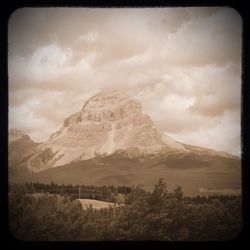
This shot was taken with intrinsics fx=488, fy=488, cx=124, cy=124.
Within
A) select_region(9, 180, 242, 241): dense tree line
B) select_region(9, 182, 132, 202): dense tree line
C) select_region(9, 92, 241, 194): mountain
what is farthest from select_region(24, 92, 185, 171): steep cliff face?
select_region(9, 180, 242, 241): dense tree line

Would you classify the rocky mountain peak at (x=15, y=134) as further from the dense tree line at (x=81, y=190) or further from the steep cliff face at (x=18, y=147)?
the dense tree line at (x=81, y=190)

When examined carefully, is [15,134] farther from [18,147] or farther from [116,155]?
[116,155]

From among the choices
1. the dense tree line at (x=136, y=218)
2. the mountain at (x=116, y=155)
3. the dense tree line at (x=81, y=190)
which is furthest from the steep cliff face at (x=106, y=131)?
the dense tree line at (x=136, y=218)

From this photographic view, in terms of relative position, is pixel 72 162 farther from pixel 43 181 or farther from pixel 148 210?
pixel 148 210

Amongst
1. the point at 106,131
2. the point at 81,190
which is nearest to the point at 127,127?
the point at 106,131

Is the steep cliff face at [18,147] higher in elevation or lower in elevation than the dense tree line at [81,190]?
higher

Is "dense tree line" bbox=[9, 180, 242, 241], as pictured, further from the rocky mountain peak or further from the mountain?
the rocky mountain peak
